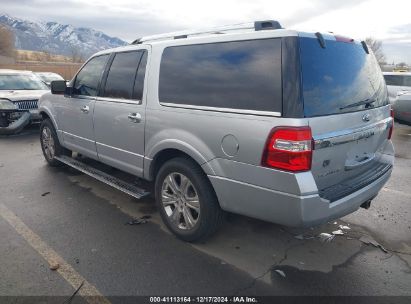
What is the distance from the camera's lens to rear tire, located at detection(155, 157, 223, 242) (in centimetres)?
327

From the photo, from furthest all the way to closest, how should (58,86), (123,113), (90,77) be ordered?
(58,86) < (90,77) < (123,113)

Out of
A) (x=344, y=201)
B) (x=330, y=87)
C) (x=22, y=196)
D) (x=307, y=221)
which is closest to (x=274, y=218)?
(x=307, y=221)

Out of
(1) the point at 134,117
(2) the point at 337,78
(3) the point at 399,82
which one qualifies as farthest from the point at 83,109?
(3) the point at 399,82

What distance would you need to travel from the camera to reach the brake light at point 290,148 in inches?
102

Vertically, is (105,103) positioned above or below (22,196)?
above

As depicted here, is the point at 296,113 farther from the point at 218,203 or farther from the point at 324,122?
the point at 218,203

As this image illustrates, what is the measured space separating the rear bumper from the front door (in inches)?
95.1

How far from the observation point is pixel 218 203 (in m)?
3.30

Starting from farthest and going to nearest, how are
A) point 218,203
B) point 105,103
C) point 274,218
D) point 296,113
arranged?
point 105,103 < point 218,203 < point 274,218 < point 296,113

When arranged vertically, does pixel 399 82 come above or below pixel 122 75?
below

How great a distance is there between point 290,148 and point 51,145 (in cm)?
475

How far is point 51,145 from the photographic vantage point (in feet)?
19.7

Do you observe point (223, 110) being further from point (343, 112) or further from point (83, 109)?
point (83, 109)

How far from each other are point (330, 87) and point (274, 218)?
1173 mm
